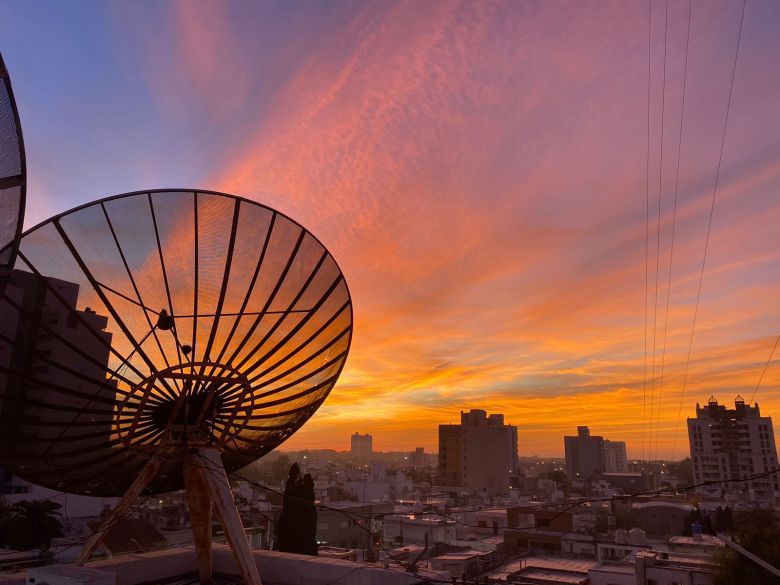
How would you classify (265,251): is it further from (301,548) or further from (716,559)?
(716,559)

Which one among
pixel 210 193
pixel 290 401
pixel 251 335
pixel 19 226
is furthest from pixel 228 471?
pixel 19 226

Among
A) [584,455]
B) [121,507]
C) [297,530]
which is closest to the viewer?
[121,507]

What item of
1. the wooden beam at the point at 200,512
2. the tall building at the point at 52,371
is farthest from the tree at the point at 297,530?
the tall building at the point at 52,371

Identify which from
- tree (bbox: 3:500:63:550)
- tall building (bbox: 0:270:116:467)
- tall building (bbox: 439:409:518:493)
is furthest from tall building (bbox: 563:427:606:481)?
tall building (bbox: 0:270:116:467)

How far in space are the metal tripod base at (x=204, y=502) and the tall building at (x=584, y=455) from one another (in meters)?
166

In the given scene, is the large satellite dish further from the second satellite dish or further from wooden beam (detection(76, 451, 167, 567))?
wooden beam (detection(76, 451, 167, 567))

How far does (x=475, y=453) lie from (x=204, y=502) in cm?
11183

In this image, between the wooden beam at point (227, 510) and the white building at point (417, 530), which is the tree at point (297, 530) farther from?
the white building at point (417, 530)

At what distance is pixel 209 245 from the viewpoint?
10.2 meters

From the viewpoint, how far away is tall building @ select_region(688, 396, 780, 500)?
9256 centimetres

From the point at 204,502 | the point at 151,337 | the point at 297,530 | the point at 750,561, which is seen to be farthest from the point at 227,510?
the point at 750,561

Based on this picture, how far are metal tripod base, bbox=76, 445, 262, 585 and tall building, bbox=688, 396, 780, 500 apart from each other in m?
100

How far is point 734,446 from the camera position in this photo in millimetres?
94688

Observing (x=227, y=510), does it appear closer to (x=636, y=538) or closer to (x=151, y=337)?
(x=151, y=337)
